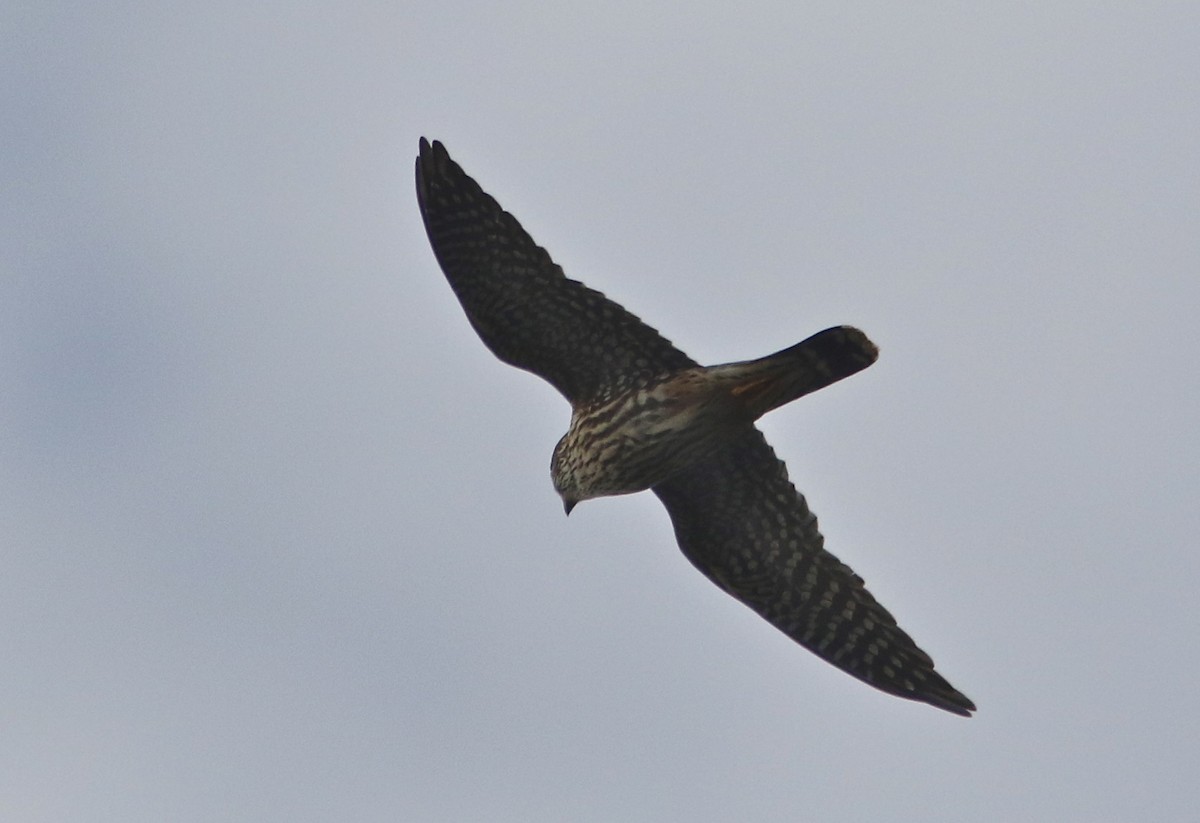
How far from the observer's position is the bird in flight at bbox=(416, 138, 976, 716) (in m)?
12.9

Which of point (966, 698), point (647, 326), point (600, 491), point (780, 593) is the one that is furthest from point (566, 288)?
point (966, 698)

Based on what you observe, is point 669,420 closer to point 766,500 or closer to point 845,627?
point 766,500

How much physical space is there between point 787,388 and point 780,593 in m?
1.85

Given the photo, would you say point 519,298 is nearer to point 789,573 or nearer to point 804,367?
point 804,367

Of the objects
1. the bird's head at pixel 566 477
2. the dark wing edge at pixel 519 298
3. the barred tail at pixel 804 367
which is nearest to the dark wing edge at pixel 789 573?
the bird's head at pixel 566 477

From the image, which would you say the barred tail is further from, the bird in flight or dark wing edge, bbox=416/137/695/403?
dark wing edge, bbox=416/137/695/403

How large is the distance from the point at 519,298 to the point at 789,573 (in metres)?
2.82

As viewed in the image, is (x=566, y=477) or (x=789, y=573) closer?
(x=566, y=477)

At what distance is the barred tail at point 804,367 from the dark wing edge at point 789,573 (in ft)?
2.72

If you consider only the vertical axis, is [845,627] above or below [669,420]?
below

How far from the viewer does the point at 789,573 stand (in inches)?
549

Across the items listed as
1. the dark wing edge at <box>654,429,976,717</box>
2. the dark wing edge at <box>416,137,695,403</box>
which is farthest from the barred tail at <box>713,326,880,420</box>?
the dark wing edge at <box>654,429,976,717</box>

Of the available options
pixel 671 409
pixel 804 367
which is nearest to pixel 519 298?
pixel 671 409

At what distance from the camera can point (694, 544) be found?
45.8 feet
